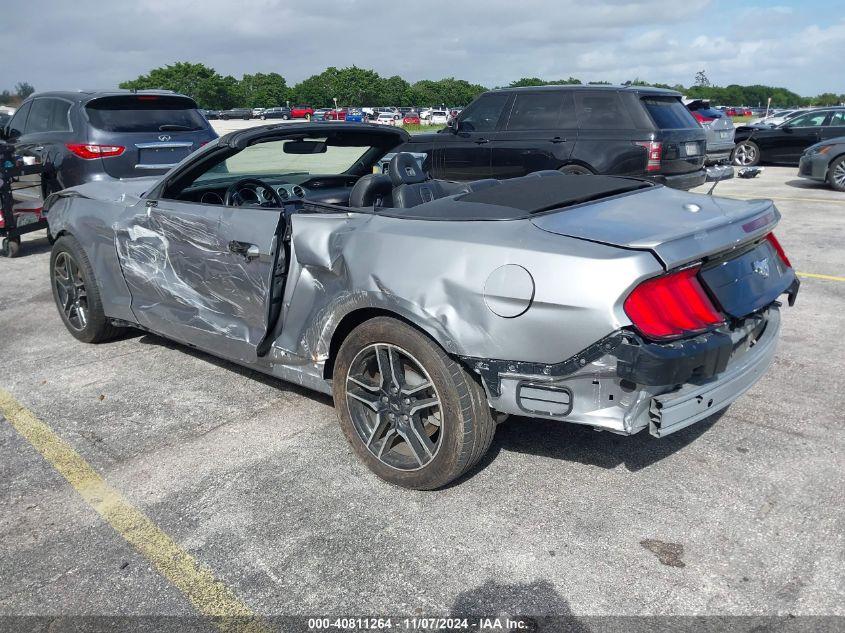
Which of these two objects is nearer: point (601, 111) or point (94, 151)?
point (94, 151)

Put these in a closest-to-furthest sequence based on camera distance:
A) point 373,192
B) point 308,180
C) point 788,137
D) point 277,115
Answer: point 373,192
point 308,180
point 788,137
point 277,115

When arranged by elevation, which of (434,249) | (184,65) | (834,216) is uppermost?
(184,65)

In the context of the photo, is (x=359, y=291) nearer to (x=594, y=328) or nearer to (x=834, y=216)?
(x=594, y=328)

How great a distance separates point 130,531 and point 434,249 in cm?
169

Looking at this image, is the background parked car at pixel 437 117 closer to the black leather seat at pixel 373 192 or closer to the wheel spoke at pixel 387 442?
the black leather seat at pixel 373 192

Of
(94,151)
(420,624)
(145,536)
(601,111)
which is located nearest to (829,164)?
(601,111)

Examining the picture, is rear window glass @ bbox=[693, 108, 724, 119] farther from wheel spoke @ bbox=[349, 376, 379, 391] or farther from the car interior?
wheel spoke @ bbox=[349, 376, 379, 391]

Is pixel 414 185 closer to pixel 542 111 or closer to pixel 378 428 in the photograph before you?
pixel 378 428

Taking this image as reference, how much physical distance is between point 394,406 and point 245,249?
1183mm

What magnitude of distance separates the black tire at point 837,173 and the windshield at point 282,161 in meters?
11.4

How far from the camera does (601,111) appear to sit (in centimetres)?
830

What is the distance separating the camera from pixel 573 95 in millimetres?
8500

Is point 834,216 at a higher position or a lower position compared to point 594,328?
lower

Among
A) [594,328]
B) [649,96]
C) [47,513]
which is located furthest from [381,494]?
[649,96]
